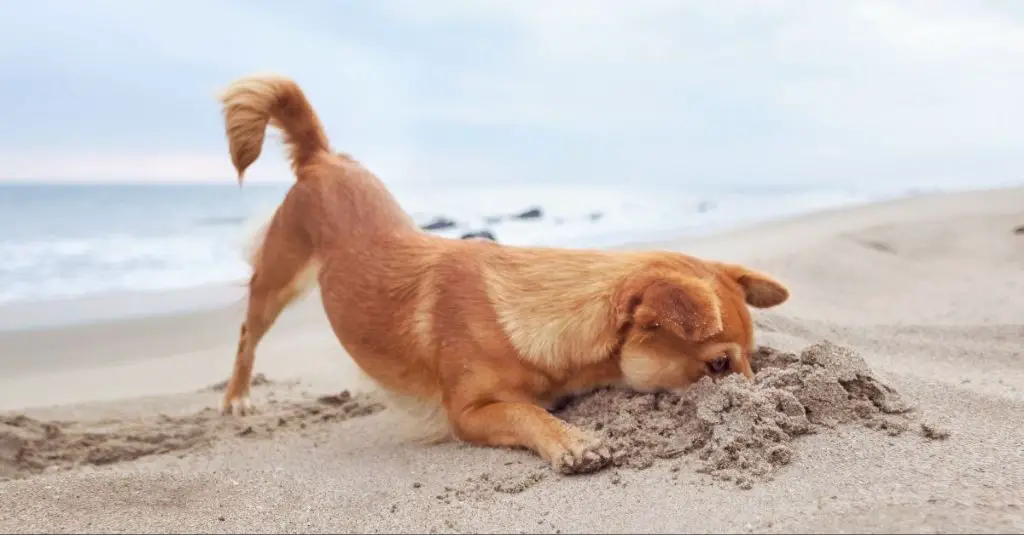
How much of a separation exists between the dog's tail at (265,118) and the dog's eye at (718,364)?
8.65 ft

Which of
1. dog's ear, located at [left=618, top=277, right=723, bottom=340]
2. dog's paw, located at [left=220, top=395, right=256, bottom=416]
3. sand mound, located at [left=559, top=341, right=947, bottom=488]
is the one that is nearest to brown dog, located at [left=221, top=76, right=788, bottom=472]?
A: dog's ear, located at [left=618, top=277, right=723, bottom=340]

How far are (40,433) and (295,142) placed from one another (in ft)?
6.68

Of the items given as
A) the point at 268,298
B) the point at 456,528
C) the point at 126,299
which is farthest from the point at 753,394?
the point at 126,299

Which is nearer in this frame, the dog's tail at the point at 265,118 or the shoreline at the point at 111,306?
the dog's tail at the point at 265,118

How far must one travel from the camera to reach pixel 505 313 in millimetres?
3229

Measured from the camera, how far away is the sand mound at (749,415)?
257 centimetres

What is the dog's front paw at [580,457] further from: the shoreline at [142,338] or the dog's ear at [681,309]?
the shoreline at [142,338]

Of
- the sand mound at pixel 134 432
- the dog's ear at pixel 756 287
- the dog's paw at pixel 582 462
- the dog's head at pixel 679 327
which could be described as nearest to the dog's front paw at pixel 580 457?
the dog's paw at pixel 582 462

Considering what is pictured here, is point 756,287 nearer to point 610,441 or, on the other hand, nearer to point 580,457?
point 610,441

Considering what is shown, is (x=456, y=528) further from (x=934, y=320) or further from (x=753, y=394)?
(x=934, y=320)

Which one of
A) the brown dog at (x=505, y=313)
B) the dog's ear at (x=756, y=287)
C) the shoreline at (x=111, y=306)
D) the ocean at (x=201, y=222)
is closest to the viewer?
the brown dog at (x=505, y=313)

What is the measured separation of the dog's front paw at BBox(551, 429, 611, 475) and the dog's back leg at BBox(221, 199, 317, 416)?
201 centimetres

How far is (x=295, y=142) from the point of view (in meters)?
4.51

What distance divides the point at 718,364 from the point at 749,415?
1.14 ft
